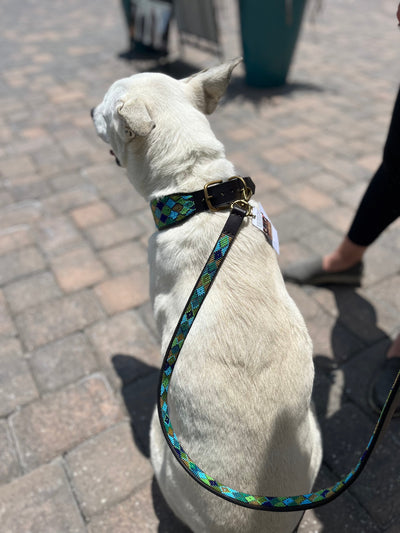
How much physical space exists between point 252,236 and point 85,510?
1.56 m

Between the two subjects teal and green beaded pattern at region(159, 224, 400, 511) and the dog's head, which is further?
the dog's head

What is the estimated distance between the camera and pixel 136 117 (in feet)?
5.15

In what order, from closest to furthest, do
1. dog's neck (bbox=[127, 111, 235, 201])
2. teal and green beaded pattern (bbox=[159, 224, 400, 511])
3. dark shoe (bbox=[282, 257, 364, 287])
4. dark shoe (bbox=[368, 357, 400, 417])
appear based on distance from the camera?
teal and green beaded pattern (bbox=[159, 224, 400, 511]) < dog's neck (bbox=[127, 111, 235, 201]) < dark shoe (bbox=[368, 357, 400, 417]) < dark shoe (bbox=[282, 257, 364, 287])

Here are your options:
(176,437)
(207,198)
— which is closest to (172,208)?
(207,198)

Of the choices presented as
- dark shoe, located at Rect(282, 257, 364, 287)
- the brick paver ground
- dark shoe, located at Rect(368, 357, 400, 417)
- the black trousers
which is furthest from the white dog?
dark shoe, located at Rect(282, 257, 364, 287)

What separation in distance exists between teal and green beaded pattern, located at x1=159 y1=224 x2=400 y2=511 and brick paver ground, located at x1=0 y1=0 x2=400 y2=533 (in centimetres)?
75

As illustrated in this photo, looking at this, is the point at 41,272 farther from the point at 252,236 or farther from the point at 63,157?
the point at 252,236

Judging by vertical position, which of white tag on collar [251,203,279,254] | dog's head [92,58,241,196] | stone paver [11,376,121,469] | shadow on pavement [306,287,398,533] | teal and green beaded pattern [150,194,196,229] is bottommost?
shadow on pavement [306,287,398,533]

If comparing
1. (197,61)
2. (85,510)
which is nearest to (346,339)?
(85,510)

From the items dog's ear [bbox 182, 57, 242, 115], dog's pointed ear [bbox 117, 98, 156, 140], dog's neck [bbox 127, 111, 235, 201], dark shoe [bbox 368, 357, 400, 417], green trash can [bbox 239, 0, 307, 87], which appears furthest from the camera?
green trash can [bbox 239, 0, 307, 87]

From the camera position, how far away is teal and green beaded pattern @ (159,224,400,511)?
1.31 m

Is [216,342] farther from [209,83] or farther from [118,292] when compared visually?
[118,292]

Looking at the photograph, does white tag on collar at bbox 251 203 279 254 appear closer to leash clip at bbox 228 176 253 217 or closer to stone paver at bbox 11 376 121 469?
leash clip at bbox 228 176 253 217

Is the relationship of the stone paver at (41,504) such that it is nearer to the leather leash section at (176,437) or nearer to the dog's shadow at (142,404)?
the dog's shadow at (142,404)
